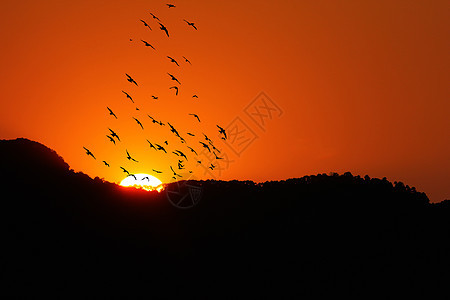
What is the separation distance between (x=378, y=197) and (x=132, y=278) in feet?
153

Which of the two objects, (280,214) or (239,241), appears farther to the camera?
(280,214)

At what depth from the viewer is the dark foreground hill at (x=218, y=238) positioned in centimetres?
7331

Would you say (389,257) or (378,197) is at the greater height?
(378,197)

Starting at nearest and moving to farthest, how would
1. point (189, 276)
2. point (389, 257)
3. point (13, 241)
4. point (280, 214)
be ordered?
point (13, 241)
point (189, 276)
point (389, 257)
point (280, 214)

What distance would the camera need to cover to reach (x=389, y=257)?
271 feet

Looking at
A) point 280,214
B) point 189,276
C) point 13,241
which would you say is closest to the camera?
point 13,241

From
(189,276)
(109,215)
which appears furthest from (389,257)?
(109,215)

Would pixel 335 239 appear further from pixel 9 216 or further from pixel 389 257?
pixel 9 216

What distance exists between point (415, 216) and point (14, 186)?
221ft

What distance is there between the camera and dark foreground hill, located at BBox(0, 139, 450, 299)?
73.3 m

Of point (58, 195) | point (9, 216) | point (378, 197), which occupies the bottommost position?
point (9, 216)

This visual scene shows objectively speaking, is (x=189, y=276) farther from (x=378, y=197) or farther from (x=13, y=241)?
(x=378, y=197)

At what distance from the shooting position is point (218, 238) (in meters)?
86.0

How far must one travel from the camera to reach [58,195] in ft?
282
